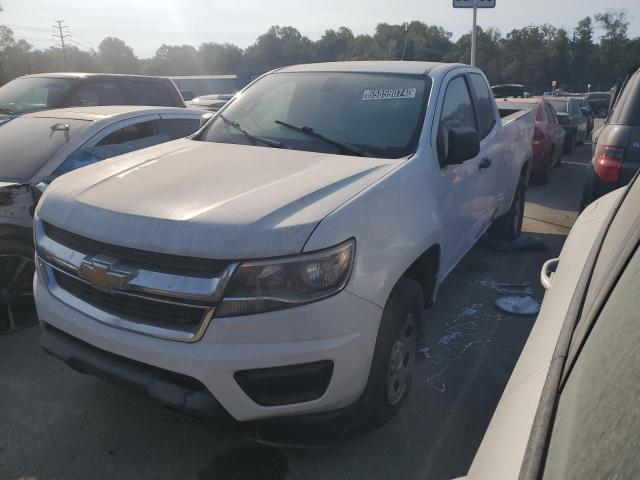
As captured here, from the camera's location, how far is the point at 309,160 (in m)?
2.88

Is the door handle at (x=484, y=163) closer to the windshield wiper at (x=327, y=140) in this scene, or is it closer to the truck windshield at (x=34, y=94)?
the windshield wiper at (x=327, y=140)

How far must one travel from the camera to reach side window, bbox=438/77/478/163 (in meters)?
3.20

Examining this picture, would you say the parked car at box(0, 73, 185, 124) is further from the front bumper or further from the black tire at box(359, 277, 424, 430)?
the black tire at box(359, 277, 424, 430)

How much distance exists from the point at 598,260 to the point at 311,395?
1.18 m

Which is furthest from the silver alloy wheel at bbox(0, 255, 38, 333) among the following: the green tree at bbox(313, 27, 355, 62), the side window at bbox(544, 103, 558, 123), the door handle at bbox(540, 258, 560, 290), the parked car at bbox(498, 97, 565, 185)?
the green tree at bbox(313, 27, 355, 62)

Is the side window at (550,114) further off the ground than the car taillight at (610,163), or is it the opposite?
the side window at (550,114)

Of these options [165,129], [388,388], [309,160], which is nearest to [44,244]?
[309,160]

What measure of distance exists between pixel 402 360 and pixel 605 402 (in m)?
1.89

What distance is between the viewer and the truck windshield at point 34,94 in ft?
23.0

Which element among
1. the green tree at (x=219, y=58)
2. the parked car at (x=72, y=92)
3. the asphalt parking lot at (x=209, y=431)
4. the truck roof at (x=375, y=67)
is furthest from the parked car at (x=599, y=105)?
the green tree at (x=219, y=58)

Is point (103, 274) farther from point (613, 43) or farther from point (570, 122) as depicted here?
point (613, 43)

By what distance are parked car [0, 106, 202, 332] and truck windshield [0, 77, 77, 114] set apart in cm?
239

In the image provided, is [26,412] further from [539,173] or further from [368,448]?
[539,173]

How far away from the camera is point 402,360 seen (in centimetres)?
271
